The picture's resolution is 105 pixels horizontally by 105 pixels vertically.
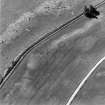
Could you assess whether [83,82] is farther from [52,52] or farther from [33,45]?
[33,45]

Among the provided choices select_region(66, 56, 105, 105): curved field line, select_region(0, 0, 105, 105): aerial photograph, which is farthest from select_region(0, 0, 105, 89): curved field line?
select_region(66, 56, 105, 105): curved field line

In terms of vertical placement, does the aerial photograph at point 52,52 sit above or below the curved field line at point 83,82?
above

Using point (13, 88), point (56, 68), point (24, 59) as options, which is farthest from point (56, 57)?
point (13, 88)

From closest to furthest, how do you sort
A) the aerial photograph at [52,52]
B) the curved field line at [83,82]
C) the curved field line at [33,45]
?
1. the curved field line at [83,82]
2. the aerial photograph at [52,52]
3. the curved field line at [33,45]

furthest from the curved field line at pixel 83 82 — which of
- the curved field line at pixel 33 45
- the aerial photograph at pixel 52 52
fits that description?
the curved field line at pixel 33 45

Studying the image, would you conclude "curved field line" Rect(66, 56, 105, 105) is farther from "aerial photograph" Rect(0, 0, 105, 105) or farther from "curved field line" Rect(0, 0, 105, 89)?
"curved field line" Rect(0, 0, 105, 89)

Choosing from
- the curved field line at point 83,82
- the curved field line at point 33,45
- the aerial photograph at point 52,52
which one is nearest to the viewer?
the curved field line at point 83,82

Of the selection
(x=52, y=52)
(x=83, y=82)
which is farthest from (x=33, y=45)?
(x=83, y=82)

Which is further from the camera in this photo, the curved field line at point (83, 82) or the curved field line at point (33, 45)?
the curved field line at point (33, 45)

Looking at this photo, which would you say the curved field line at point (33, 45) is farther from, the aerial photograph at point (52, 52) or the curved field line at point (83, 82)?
the curved field line at point (83, 82)
